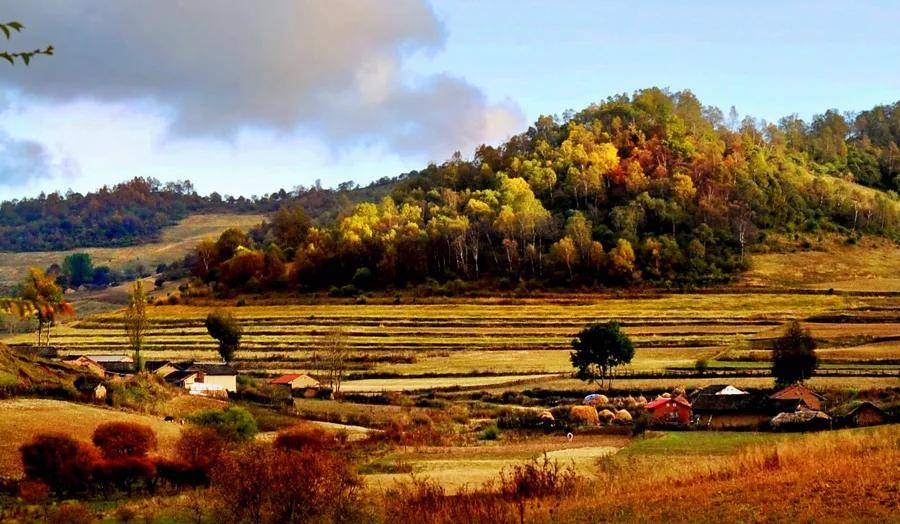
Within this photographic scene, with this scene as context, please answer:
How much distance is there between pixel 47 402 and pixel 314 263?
260ft

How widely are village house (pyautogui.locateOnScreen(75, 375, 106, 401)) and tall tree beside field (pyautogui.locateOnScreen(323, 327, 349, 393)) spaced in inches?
704

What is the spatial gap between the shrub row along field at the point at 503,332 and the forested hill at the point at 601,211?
34.7 feet

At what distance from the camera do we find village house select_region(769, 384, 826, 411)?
44.9 m

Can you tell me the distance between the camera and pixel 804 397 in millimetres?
45719

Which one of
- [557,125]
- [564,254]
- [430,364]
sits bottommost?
[430,364]

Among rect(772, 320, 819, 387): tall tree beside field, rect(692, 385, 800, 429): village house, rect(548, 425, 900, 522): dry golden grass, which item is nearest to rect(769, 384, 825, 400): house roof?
rect(692, 385, 800, 429): village house

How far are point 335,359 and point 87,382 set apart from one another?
24.0 m

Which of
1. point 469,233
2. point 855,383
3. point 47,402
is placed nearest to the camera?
point 47,402

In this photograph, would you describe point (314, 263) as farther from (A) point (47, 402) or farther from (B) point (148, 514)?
(B) point (148, 514)

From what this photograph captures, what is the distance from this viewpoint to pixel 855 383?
5384 cm

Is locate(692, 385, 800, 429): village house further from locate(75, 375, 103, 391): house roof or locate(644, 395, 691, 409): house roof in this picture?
locate(75, 375, 103, 391): house roof

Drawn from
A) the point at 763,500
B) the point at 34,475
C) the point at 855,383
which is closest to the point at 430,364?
the point at 855,383

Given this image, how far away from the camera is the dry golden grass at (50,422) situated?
3159 centimetres

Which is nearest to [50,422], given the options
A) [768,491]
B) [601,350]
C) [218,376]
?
[768,491]
